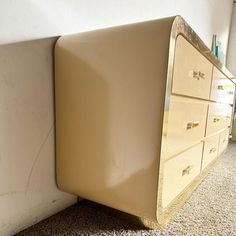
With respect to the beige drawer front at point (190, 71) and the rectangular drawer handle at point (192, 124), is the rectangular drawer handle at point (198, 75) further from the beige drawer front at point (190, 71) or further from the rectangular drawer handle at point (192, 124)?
the rectangular drawer handle at point (192, 124)

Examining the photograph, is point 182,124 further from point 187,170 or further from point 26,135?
point 26,135

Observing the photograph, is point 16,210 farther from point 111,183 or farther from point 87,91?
point 87,91

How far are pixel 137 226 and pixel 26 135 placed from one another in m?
0.46

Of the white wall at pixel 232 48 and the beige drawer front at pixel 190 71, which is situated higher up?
the white wall at pixel 232 48

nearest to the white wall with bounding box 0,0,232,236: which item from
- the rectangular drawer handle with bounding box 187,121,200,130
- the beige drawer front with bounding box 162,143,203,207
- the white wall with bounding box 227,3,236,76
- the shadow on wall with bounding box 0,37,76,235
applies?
the shadow on wall with bounding box 0,37,76,235

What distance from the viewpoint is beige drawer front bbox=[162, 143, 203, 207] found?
0.62m

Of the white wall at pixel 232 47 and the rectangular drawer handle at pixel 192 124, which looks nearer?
the rectangular drawer handle at pixel 192 124

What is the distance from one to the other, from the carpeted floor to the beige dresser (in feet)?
0.22

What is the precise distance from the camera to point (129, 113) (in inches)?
22.8

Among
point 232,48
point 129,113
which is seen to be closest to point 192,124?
point 129,113

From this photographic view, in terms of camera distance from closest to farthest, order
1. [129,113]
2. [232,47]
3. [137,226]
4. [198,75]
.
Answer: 1. [129,113]
2. [137,226]
3. [198,75]
4. [232,47]

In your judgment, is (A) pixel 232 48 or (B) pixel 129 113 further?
(A) pixel 232 48

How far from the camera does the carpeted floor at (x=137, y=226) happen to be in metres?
0.65

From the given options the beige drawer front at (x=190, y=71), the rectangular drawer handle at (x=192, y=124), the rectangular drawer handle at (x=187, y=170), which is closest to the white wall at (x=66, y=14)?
the beige drawer front at (x=190, y=71)
